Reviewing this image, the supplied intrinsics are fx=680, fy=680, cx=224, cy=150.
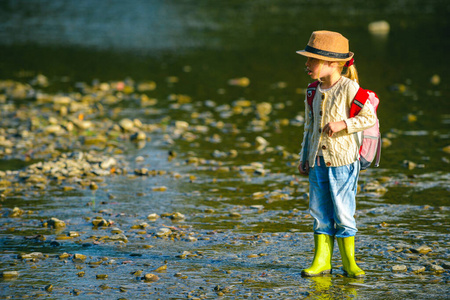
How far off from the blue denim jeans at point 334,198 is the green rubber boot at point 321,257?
6 centimetres

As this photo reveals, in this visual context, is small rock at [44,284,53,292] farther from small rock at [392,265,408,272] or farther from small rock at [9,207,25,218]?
small rock at [392,265,408,272]

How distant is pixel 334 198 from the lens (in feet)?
19.4

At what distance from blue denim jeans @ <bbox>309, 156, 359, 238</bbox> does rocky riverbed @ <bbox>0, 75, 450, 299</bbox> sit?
46 cm

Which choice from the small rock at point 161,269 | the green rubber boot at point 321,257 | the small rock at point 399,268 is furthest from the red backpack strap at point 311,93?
the small rock at point 161,269

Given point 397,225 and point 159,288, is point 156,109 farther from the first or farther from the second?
point 159,288

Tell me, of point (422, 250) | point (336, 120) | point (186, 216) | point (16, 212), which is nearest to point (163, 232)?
point (186, 216)

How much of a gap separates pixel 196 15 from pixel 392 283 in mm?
29365

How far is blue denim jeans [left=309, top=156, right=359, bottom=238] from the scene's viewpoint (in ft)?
19.4

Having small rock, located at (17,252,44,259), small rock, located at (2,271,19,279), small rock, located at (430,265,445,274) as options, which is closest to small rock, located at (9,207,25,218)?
small rock, located at (17,252,44,259)

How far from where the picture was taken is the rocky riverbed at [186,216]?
5.88 metres

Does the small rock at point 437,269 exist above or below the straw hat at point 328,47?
below

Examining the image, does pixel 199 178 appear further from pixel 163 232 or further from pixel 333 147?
pixel 333 147

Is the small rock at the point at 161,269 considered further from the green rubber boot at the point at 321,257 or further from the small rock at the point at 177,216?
the small rock at the point at 177,216

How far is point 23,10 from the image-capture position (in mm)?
40281
